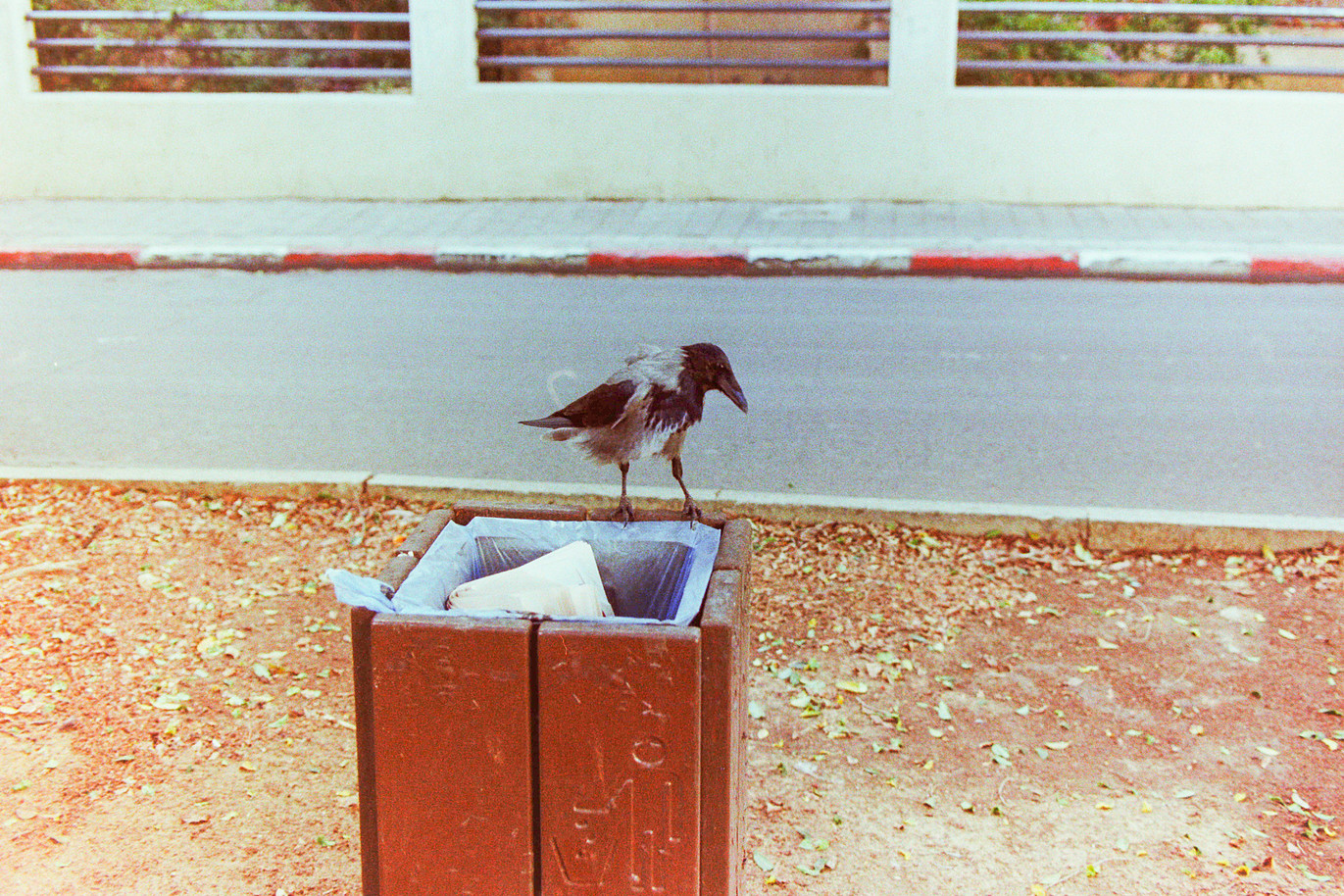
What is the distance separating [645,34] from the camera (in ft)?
45.1

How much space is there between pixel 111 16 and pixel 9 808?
40.6ft

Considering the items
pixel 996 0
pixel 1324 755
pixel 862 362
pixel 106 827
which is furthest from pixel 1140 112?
pixel 106 827

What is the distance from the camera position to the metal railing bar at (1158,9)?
42.8ft

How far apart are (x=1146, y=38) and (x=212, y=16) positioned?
9787 millimetres

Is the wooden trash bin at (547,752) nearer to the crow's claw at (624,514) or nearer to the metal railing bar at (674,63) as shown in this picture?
the crow's claw at (624,514)

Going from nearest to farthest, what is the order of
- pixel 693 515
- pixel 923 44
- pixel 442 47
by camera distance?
pixel 693 515 < pixel 923 44 < pixel 442 47

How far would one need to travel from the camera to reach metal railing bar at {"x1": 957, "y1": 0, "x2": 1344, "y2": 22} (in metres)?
13.0

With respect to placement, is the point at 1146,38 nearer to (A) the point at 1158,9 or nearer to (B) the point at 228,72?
(A) the point at 1158,9

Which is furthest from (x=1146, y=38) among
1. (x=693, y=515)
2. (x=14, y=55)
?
(x=14, y=55)

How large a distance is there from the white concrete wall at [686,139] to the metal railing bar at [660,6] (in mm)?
426

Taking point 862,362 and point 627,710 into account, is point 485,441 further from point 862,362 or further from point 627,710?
point 627,710

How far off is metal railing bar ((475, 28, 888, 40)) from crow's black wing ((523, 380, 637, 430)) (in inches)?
396

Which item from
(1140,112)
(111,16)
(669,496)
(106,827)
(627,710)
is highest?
(111,16)

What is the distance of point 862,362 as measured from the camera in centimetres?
867
